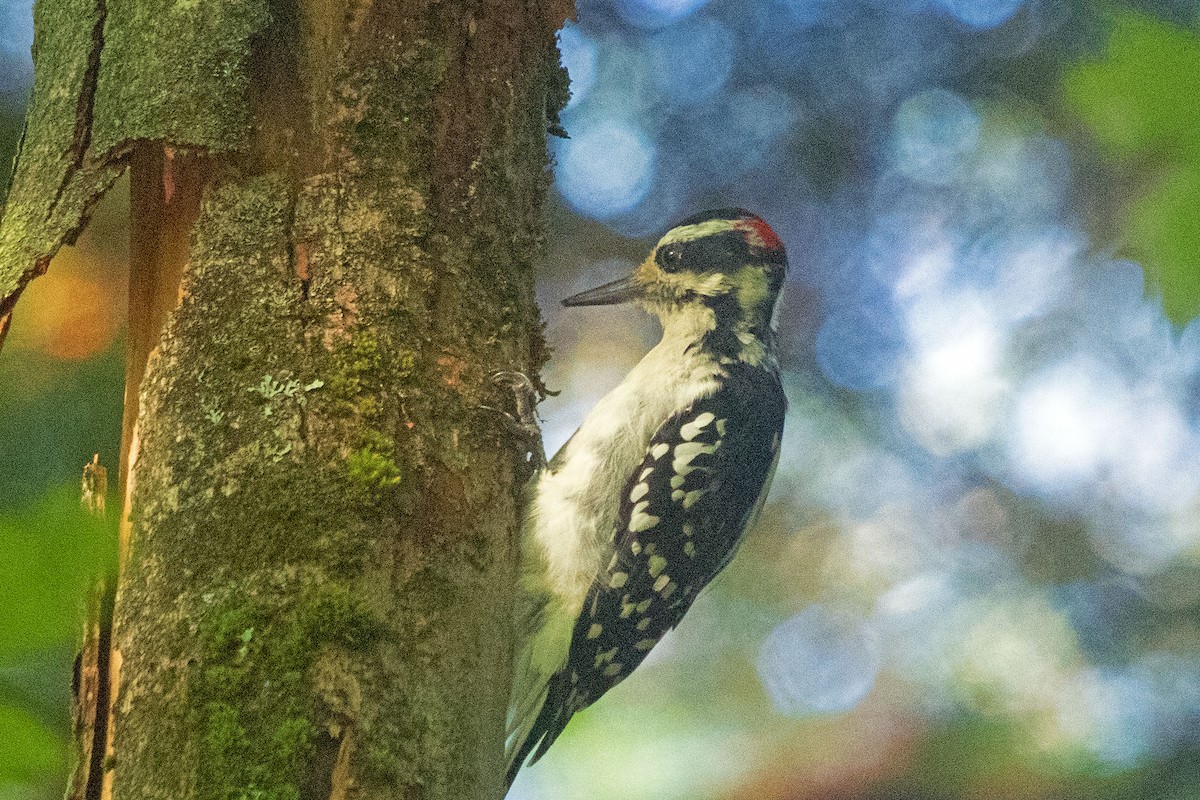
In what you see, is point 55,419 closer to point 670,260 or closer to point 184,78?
point 184,78

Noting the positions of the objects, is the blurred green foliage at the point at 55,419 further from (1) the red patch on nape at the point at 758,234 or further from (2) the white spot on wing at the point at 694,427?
(1) the red patch on nape at the point at 758,234

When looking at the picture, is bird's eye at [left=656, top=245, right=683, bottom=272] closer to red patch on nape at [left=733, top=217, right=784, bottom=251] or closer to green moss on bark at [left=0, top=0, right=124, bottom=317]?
red patch on nape at [left=733, top=217, right=784, bottom=251]

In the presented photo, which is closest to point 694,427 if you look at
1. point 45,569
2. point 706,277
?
point 706,277

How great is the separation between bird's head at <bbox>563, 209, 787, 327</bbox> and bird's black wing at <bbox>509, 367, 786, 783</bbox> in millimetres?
199

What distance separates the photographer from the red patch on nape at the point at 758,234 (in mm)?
2449

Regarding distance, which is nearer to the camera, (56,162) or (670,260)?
(56,162)

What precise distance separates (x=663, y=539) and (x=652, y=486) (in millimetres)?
102

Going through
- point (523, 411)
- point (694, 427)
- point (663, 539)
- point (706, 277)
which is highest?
point (523, 411)

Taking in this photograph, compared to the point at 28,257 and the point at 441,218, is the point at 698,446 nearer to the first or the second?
the point at 441,218

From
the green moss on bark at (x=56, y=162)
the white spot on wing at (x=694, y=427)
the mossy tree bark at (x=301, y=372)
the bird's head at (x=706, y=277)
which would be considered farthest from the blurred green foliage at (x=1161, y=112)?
the green moss on bark at (x=56, y=162)

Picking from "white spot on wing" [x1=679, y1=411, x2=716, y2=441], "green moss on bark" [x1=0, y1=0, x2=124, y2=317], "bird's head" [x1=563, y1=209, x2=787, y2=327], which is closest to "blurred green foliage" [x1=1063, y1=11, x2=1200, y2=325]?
"white spot on wing" [x1=679, y1=411, x2=716, y2=441]

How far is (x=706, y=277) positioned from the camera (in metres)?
2.39

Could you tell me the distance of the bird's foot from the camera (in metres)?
1.47

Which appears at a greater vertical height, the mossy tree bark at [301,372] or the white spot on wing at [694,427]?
the mossy tree bark at [301,372]
